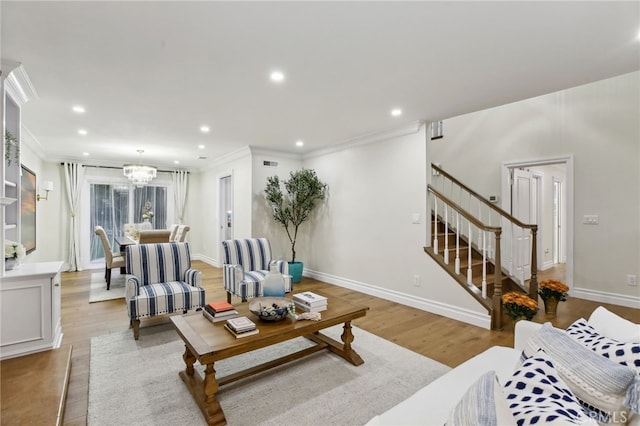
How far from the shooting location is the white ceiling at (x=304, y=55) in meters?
1.86

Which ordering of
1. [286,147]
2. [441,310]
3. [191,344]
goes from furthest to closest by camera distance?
[286,147] → [441,310] → [191,344]

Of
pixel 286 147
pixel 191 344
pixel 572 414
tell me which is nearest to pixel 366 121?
pixel 286 147

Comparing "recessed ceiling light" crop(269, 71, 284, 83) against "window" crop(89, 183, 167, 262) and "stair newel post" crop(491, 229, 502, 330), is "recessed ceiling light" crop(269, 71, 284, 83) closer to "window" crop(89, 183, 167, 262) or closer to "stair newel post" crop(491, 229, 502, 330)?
"stair newel post" crop(491, 229, 502, 330)

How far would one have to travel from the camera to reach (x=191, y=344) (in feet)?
6.45

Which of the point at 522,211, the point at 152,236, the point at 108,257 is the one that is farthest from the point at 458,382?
the point at 108,257

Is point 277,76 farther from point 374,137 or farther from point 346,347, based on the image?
point 346,347

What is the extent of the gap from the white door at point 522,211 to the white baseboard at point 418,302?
181 cm

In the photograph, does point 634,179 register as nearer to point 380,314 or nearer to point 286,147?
point 380,314

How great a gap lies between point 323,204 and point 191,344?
13.5 ft

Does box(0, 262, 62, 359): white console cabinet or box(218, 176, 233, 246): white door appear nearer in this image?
box(0, 262, 62, 359): white console cabinet

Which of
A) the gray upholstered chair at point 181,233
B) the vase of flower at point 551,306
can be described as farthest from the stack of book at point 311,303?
the gray upholstered chair at point 181,233

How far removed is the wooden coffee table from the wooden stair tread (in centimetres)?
77

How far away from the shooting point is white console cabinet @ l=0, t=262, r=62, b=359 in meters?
→ 2.50

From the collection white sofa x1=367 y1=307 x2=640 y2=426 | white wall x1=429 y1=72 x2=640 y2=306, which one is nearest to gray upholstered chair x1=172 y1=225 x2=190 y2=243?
white sofa x1=367 y1=307 x2=640 y2=426
